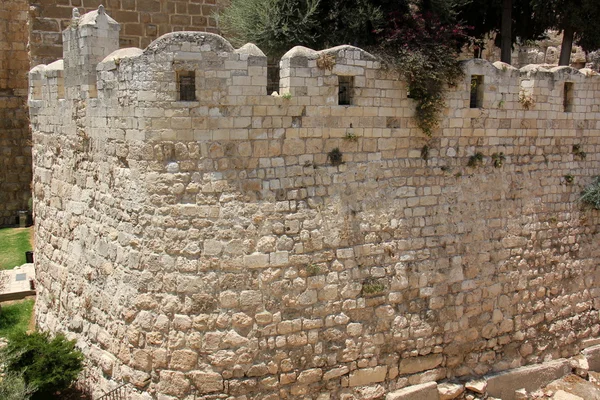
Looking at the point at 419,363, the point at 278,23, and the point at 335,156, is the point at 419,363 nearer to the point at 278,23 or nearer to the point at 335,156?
the point at 335,156

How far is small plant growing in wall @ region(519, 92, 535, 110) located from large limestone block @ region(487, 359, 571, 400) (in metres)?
3.68

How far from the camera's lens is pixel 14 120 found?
1641 cm

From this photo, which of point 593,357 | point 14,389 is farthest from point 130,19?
point 593,357

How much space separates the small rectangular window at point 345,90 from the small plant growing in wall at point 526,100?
284cm

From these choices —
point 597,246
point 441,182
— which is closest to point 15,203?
point 441,182

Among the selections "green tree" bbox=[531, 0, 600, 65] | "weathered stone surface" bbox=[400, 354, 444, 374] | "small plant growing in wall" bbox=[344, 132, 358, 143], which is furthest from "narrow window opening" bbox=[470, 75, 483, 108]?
"green tree" bbox=[531, 0, 600, 65]

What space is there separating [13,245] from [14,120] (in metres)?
3.87

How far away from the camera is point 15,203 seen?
1653cm

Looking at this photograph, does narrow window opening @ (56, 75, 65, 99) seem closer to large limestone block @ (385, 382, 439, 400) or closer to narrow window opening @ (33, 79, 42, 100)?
narrow window opening @ (33, 79, 42, 100)

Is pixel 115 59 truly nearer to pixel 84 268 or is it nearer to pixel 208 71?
pixel 208 71

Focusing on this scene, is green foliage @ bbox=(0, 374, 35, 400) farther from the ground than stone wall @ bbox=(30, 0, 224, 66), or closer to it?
closer to it

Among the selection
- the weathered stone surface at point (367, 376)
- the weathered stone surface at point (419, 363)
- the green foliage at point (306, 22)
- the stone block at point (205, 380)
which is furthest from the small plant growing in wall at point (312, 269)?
the green foliage at point (306, 22)

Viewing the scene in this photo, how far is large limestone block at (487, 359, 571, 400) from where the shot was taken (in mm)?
8320

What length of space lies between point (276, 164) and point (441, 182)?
2.40m
